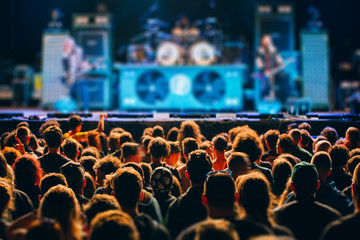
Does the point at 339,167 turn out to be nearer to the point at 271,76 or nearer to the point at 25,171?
the point at 25,171

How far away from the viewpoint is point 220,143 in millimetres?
3539

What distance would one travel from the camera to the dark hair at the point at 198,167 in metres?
2.50

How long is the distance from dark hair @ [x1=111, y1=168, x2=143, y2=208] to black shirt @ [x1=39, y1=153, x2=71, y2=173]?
59.9 inches

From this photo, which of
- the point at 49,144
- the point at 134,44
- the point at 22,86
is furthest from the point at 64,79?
the point at 49,144

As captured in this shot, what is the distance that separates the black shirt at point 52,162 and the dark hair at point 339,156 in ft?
8.18

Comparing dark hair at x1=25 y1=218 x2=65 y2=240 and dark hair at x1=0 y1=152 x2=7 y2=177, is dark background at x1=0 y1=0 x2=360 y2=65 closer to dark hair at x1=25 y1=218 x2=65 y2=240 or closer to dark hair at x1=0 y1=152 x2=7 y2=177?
dark hair at x1=0 y1=152 x2=7 y2=177

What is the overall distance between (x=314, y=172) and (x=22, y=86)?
15.2 metres

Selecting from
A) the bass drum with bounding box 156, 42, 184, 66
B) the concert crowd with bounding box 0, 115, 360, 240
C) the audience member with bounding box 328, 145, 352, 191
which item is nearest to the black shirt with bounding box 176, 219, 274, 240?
the concert crowd with bounding box 0, 115, 360, 240

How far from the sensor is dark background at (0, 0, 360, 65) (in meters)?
14.7

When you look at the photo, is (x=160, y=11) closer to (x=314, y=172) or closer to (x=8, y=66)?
(x=8, y=66)

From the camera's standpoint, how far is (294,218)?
2.07m

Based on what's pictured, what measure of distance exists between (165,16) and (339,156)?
13.1 meters

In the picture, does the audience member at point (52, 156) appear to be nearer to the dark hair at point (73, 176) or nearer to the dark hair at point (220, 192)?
the dark hair at point (73, 176)

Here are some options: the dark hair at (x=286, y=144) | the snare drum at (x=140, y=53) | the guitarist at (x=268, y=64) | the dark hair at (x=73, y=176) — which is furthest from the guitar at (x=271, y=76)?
the dark hair at (x=73, y=176)
